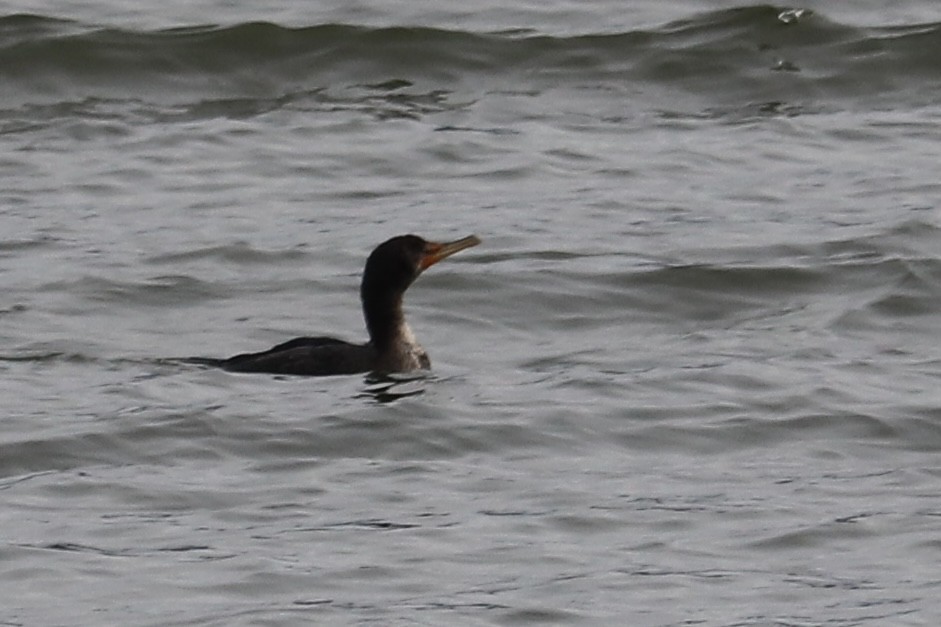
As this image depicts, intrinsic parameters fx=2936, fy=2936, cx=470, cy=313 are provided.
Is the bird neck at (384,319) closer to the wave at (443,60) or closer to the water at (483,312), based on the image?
the water at (483,312)

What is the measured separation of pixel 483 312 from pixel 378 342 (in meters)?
1.35

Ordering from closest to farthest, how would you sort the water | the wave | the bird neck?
the water
the bird neck
the wave

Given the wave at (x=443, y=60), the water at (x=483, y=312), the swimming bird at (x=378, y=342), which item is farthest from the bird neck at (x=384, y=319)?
the wave at (x=443, y=60)

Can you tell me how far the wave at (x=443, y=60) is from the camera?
19703 millimetres

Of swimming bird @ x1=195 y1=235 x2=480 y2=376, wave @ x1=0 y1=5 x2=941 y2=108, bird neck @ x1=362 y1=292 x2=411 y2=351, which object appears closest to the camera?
swimming bird @ x1=195 y1=235 x2=480 y2=376

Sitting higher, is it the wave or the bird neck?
the wave

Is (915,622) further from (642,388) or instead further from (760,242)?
(760,242)

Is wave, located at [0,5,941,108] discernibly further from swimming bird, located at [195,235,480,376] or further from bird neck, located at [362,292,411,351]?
bird neck, located at [362,292,411,351]

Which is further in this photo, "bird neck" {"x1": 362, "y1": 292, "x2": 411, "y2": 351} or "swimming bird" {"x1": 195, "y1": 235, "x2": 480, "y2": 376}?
"bird neck" {"x1": 362, "y1": 292, "x2": 411, "y2": 351}

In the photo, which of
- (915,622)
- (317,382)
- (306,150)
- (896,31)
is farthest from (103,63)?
(915,622)

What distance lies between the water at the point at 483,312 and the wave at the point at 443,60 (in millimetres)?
36

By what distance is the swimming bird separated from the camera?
12844mm

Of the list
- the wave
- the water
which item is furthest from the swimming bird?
the wave

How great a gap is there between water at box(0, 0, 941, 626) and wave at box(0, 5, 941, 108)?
0.04m
